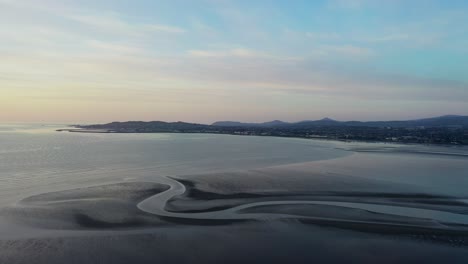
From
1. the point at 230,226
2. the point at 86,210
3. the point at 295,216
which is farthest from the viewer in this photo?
the point at 86,210

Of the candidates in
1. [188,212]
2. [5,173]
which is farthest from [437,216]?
[5,173]

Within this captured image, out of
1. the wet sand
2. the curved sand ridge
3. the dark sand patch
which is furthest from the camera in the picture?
the curved sand ridge

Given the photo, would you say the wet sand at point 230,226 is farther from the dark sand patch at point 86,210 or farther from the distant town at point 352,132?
the distant town at point 352,132

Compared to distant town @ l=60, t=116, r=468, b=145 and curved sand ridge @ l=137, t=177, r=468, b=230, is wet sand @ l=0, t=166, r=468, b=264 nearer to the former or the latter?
curved sand ridge @ l=137, t=177, r=468, b=230

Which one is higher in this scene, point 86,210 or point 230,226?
point 86,210

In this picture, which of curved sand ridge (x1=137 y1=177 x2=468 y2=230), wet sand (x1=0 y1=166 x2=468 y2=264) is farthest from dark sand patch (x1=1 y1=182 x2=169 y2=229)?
curved sand ridge (x1=137 y1=177 x2=468 y2=230)

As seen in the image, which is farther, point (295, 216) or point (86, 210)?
point (86, 210)

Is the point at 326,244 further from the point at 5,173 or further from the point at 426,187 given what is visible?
the point at 5,173

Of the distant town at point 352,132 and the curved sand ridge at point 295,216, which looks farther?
the distant town at point 352,132

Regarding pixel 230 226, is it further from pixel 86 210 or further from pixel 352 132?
pixel 352 132

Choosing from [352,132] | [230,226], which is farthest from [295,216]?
[352,132]

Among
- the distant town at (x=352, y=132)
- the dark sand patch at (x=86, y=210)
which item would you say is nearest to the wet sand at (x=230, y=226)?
the dark sand patch at (x=86, y=210)
